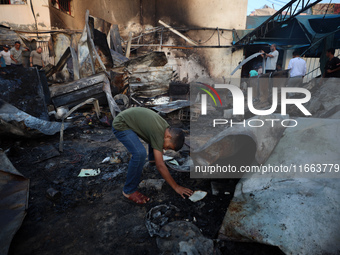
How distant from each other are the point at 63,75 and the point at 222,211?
8.82 metres

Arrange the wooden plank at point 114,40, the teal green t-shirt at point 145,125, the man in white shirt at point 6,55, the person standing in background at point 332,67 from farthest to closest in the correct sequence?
the wooden plank at point 114,40, the man in white shirt at point 6,55, the person standing in background at point 332,67, the teal green t-shirt at point 145,125

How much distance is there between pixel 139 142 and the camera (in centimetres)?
239

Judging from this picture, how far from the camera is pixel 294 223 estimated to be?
1.53 metres

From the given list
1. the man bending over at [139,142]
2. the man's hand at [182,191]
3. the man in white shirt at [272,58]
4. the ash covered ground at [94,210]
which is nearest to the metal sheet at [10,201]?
Result: the ash covered ground at [94,210]

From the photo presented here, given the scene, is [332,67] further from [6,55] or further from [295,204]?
[6,55]

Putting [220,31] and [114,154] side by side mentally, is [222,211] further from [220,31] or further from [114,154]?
[220,31]

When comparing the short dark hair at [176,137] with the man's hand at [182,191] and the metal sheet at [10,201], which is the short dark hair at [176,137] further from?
the metal sheet at [10,201]

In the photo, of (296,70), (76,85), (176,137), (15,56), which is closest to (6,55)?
(15,56)

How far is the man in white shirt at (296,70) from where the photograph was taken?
21.8 feet

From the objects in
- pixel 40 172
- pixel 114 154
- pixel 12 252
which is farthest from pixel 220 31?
pixel 12 252

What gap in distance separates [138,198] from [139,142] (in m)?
0.68

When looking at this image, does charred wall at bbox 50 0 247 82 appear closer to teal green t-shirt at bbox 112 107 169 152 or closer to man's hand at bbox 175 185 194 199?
teal green t-shirt at bbox 112 107 169 152

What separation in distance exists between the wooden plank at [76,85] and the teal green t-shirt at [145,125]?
4112 mm

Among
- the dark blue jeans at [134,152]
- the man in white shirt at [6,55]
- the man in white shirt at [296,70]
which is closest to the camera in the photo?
the dark blue jeans at [134,152]
